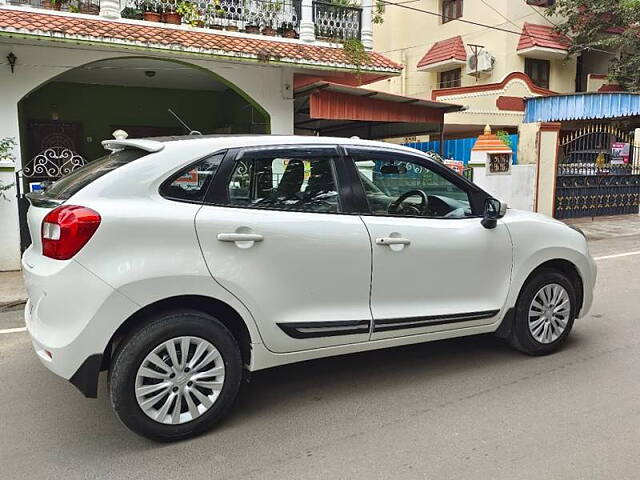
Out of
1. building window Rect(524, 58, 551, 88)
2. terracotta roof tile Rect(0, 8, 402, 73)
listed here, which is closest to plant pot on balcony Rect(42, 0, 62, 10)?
terracotta roof tile Rect(0, 8, 402, 73)

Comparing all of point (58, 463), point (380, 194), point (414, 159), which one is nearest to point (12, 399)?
point (58, 463)

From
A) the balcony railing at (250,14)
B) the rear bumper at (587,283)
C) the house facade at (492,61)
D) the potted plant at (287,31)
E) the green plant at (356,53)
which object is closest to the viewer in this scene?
the rear bumper at (587,283)

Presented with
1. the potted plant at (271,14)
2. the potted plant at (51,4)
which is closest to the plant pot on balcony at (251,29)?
the potted plant at (271,14)

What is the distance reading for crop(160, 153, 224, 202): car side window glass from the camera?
125 inches

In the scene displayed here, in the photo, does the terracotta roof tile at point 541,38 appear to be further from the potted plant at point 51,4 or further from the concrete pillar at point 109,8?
the potted plant at point 51,4

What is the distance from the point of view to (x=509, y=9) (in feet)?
64.9

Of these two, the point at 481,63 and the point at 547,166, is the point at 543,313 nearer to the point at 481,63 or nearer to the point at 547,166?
the point at 547,166

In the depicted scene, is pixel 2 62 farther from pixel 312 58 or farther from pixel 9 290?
pixel 312 58

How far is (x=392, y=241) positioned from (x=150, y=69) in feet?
28.2

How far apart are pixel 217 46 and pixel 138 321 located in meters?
7.02

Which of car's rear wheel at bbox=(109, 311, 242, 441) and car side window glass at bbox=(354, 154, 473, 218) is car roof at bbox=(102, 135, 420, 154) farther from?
car's rear wheel at bbox=(109, 311, 242, 441)

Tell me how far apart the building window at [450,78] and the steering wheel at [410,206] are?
Result: 19.1 metres

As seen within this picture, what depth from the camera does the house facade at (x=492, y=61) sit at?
19.8 metres

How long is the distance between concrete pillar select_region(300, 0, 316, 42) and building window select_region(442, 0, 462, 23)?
13.0m
